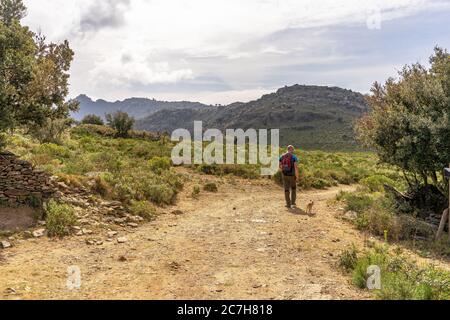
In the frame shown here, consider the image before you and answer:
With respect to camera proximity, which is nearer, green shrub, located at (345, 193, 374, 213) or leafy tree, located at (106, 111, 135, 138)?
green shrub, located at (345, 193, 374, 213)

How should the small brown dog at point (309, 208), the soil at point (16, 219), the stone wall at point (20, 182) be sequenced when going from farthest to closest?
the small brown dog at point (309, 208) < the stone wall at point (20, 182) < the soil at point (16, 219)

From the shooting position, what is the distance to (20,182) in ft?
39.3

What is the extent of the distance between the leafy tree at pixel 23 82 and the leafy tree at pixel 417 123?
42.7ft

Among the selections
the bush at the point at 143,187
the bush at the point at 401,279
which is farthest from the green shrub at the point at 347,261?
the bush at the point at 143,187

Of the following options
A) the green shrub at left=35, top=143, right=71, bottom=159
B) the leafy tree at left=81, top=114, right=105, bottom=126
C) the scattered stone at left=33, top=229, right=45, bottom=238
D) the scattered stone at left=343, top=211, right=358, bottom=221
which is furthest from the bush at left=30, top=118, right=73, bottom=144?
the leafy tree at left=81, top=114, right=105, bottom=126

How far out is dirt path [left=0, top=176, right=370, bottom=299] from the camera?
274 inches

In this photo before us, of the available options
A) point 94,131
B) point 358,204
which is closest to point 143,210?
point 358,204

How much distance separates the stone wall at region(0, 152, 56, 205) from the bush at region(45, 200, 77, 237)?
0.92 m

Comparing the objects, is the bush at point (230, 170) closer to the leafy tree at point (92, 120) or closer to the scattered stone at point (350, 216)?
the scattered stone at point (350, 216)

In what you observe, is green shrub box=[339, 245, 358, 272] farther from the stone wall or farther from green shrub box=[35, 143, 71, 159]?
green shrub box=[35, 143, 71, 159]

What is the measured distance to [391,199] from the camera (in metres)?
15.1

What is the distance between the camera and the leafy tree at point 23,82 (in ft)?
38.3

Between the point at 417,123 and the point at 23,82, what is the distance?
1423cm
